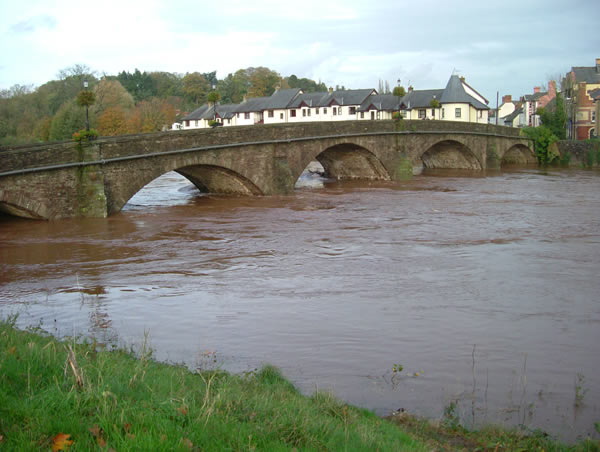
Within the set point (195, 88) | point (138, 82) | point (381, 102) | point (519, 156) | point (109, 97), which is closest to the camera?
point (519, 156)

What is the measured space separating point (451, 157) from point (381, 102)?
23217mm

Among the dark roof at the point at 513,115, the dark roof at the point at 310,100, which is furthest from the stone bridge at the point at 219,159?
the dark roof at the point at 513,115

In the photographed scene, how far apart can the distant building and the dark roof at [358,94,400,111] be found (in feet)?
55.8

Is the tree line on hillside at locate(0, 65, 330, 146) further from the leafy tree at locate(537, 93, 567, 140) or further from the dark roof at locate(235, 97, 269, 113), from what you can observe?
the leafy tree at locate(537, 93, 567, 140)

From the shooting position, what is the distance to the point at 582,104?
2311 inches

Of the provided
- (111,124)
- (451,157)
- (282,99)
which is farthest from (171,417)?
(282,99)

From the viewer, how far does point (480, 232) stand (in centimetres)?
1855

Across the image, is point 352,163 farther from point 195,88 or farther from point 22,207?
point 195,88

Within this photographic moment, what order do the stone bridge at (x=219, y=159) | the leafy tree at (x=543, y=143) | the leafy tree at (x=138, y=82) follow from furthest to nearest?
the leafy tree at (x=138, y=82) < the leafy tree at (x=543, y=143) < the stone bridge at (x=219, y=159)

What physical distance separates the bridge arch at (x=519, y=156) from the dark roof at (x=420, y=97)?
13.4 metres

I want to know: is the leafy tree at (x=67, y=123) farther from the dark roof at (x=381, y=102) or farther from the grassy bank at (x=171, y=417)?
the grassy bank at (x=171, y=417)

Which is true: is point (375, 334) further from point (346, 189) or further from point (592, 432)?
point (346, 189)

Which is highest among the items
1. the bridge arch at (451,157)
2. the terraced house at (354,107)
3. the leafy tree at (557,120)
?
the terraced house at (354,107)

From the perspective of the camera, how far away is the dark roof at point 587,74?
195 feet
